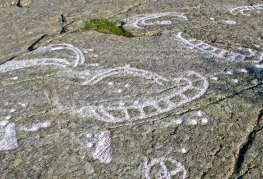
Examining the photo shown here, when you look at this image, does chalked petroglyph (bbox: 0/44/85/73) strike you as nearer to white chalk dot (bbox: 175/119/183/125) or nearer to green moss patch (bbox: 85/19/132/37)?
green moss patch (bbox: 85/19/132/37)

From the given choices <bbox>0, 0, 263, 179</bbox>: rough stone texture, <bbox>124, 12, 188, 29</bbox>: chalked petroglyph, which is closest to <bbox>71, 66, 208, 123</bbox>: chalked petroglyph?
<bbox>0, 0, 263, 179</bbox>: rough stone texture

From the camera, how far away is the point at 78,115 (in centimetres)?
215

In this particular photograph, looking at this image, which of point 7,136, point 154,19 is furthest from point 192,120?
point 154,19

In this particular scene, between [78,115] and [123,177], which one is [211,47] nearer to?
[78,115]

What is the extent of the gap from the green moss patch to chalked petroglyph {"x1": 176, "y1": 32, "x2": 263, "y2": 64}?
42cm

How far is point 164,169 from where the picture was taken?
1772 millimetres

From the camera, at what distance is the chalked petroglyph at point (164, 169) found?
1.74 metres

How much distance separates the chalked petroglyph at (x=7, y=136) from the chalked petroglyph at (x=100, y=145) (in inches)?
11.2

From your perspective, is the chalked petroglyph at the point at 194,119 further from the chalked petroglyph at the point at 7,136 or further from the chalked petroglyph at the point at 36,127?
the chalked petroglyph at the point at 7,136

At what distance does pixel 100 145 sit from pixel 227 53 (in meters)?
1.01

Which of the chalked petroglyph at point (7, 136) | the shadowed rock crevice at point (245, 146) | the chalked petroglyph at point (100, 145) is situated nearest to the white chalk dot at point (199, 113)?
the shadowed rock crevice at point (245, 146)

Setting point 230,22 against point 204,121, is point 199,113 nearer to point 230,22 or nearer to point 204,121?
point 204,121

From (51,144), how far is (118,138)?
10.4 inches

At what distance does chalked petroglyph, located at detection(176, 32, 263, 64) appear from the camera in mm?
2522
